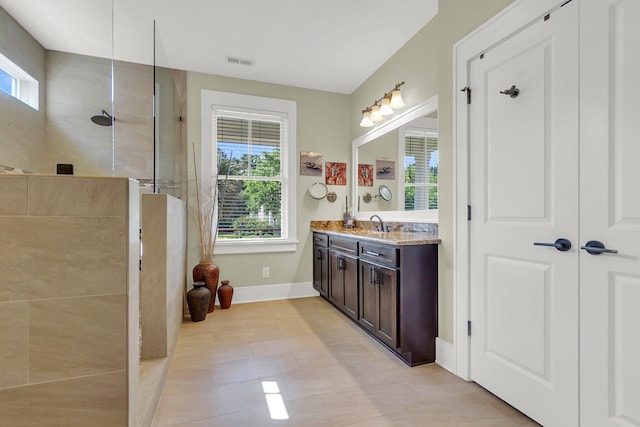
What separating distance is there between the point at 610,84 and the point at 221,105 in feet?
11.1

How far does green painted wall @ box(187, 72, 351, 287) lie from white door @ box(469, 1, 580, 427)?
2254 millimetres

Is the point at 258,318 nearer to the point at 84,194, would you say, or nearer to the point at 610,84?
the point at 84,194

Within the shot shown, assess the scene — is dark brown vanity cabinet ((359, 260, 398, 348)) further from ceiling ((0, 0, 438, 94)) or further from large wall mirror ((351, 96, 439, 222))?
ceiling ((0, 0, 438, 94))

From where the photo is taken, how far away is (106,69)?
1.90 m

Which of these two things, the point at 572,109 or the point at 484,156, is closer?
A: the point at 572,109

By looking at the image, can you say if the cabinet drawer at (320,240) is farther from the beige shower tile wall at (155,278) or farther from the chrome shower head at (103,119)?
the chrome shower head at (103,119)

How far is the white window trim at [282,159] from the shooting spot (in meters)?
3.45

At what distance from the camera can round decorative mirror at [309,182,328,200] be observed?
12.6 feet

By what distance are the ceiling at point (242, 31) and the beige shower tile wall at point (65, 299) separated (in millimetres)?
1173

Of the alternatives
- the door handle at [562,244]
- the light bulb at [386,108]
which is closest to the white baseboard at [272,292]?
the light bulb at [386,108]

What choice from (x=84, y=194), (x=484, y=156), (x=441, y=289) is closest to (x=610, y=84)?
(x=484, y=156)

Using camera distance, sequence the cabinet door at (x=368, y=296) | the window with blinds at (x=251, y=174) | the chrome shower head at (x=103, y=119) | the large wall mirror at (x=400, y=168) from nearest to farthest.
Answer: the chrome shower head at (x=103, y=119)
the cabinet door at (x=368, y=296)
the large wall mirror at (x=400, y=168)
the window with blinds at (x=251, y=174)

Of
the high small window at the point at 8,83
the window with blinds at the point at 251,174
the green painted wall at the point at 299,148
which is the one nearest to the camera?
the high small window at the point at 8,83

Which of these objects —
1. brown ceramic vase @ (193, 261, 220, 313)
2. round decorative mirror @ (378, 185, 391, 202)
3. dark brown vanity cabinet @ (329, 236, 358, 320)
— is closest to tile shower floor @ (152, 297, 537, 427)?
dark brown vanity cabinet @ (329, 236, 358, 320)
